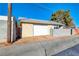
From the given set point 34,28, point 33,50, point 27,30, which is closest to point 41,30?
point 34,28

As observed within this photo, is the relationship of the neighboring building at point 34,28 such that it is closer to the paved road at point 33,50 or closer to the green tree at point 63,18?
the green tree at point 63,18

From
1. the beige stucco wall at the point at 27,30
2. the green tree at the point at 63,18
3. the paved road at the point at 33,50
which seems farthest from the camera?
the green tree at the point at 63,18

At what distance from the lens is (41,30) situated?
2030 centimetres

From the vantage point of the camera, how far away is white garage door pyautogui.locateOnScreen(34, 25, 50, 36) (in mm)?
19616

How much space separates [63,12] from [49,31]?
30.2 ft

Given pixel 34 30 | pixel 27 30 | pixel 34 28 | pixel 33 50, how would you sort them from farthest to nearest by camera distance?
pixel 34 28
pixel 34 30
pixel 27 30
pixel 33 50

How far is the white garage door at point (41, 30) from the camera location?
1962 centimetres

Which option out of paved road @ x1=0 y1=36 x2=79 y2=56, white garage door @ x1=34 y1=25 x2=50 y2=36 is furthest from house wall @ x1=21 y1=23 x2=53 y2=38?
paved road @ x1=0 y1=36 x2=79 y2=56

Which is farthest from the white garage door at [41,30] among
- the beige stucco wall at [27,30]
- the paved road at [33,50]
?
the paved road at [33,50]

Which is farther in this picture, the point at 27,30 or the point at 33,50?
the point at 27,30

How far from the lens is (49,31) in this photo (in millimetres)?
20969

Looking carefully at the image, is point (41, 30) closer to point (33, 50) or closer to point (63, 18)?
point (63, 18)

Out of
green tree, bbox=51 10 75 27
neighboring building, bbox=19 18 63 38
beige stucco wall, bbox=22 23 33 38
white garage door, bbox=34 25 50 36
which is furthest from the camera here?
green tree, bbox=51 10 75 27

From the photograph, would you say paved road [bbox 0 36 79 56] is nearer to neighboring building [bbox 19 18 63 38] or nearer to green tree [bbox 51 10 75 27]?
neighboring building [bbox 19 18 63 38]
